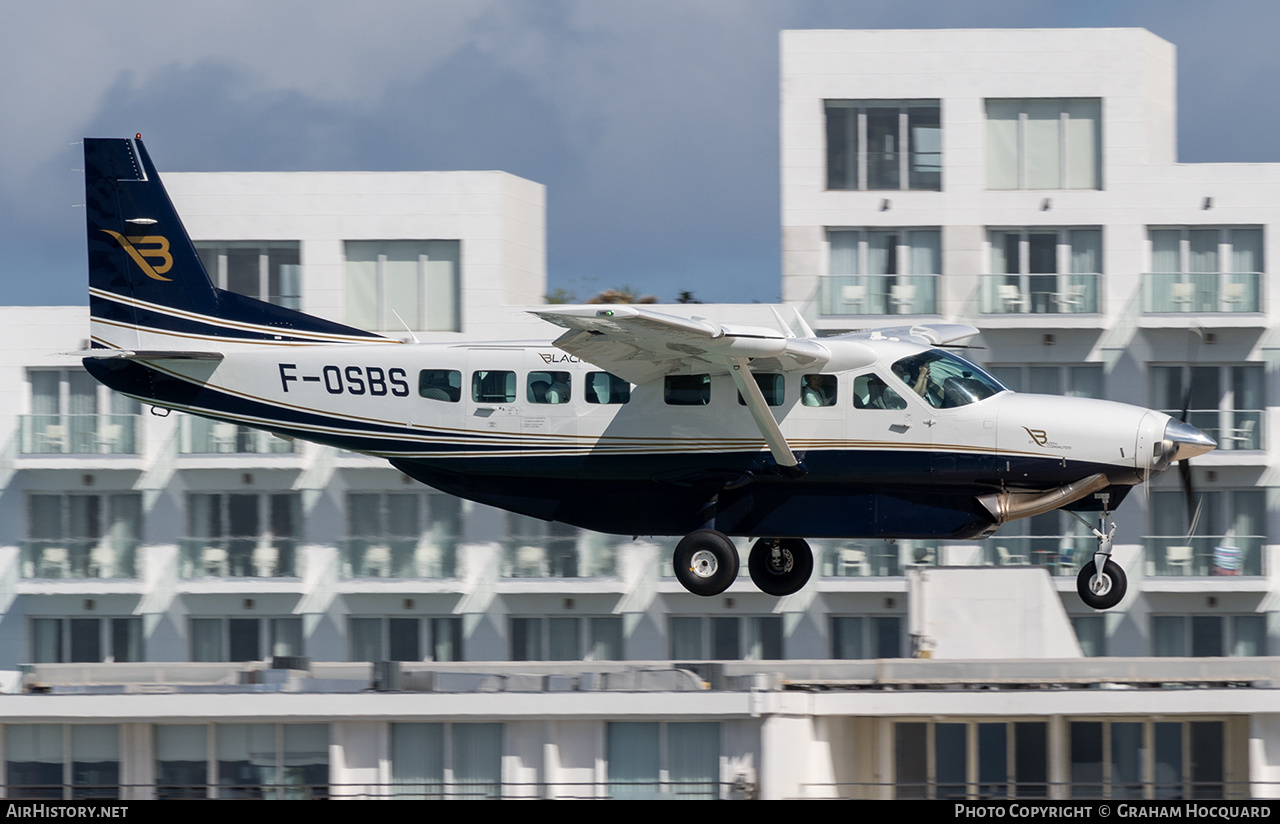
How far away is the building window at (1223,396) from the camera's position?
40.1 metres

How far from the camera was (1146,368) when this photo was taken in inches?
1603

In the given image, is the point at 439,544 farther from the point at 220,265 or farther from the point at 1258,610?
the point at 1258,610

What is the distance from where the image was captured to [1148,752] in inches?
1315

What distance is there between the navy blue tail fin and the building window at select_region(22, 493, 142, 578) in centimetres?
1751

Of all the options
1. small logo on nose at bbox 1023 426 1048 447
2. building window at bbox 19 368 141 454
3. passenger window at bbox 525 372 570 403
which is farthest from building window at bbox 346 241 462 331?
small logo on nose at bbox 1023 426 1048 447

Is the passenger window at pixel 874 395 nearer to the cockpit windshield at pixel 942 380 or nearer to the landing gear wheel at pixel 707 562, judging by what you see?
the cockpit windshield at pixel 942 380

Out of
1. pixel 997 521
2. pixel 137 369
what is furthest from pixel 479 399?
pixel 997 521

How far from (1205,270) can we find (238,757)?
23140mm

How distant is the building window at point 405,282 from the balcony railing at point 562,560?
5558 millimetres

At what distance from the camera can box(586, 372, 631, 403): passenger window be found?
24.9m

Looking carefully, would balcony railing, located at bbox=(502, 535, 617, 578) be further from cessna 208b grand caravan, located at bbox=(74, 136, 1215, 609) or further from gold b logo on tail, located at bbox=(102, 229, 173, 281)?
gold b logo on tail, located at bbox=(102, 229, 173, 281)

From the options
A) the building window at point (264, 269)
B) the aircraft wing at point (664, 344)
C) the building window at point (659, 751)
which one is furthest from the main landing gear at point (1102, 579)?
the building window at point (264, 269)

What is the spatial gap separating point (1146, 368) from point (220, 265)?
2118 centimetres

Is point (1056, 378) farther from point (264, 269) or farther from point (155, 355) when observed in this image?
point (155, 355)
